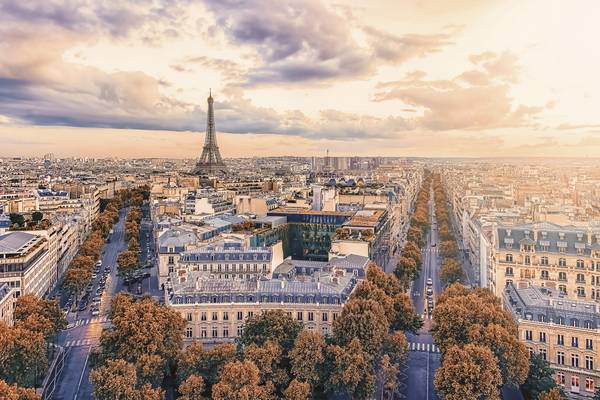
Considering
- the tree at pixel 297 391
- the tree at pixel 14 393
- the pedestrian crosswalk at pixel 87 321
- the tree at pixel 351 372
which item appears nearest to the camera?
the tree at pixel 14 393

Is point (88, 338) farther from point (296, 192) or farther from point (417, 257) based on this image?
point (296, 192)

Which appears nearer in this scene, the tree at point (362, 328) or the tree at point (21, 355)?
the tree at point (21, 355)

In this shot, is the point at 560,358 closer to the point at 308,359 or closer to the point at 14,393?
the point at 308,359

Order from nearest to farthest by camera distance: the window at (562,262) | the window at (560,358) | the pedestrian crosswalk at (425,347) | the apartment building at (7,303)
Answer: the window at (560,358), the apartment building at (7,303), the pedestrian crosswalk at (425,347), the window at (562,262)

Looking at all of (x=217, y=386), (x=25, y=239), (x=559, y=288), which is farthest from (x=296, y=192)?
(x=217, y=386)

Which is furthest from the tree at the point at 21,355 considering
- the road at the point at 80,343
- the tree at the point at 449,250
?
the tree at the point at 449,250

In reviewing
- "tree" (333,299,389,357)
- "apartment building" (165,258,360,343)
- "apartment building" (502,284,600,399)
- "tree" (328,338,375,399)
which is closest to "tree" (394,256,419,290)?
"apartment building" (165,258,360,343)

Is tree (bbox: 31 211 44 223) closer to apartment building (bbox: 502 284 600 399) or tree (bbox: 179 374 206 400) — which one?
tree (bbox: 179 374 206 400)

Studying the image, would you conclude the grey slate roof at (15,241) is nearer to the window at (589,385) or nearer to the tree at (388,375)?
the tree at (388,375)
